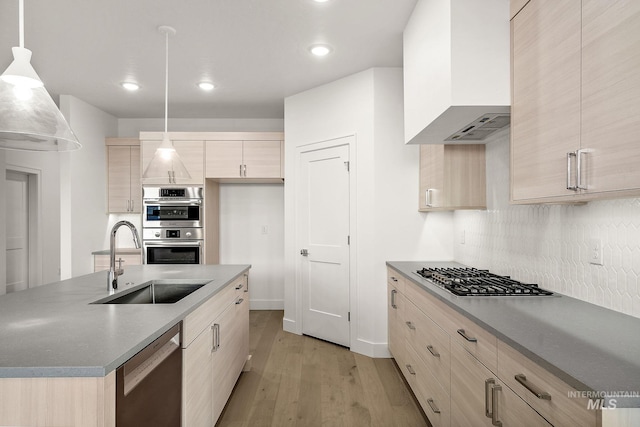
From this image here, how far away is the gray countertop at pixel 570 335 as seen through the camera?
0.95 meters

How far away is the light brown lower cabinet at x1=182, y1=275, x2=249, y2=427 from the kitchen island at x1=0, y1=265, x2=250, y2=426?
0.17 m

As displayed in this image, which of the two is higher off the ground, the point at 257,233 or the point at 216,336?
the point at 257,233

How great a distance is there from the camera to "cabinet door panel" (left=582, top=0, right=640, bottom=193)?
3.54ft

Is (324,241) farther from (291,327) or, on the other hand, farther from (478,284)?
(478,284)

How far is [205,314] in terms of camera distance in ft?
6.55

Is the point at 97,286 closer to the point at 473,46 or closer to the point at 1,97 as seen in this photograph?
the point at 1,97

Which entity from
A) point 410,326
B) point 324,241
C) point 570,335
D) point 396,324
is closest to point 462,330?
point 570,335

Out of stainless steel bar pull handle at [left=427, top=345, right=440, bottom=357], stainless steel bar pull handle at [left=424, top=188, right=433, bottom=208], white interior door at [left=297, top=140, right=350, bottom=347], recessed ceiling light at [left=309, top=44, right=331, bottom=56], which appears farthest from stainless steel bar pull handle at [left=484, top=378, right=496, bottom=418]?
recessed ceiling light at [left=309, top=44, right=331, bottom=56]

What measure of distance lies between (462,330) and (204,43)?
286 centimetres

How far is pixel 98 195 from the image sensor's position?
4812 millimetres

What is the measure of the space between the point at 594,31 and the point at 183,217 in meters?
4.36

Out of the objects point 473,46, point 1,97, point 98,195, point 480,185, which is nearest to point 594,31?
point 473,46

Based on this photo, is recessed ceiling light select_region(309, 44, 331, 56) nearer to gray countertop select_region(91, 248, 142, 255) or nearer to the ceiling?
the ceiling

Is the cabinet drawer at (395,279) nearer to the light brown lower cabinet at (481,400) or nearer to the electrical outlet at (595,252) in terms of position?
the light brown lower cabinet at (481,400)
